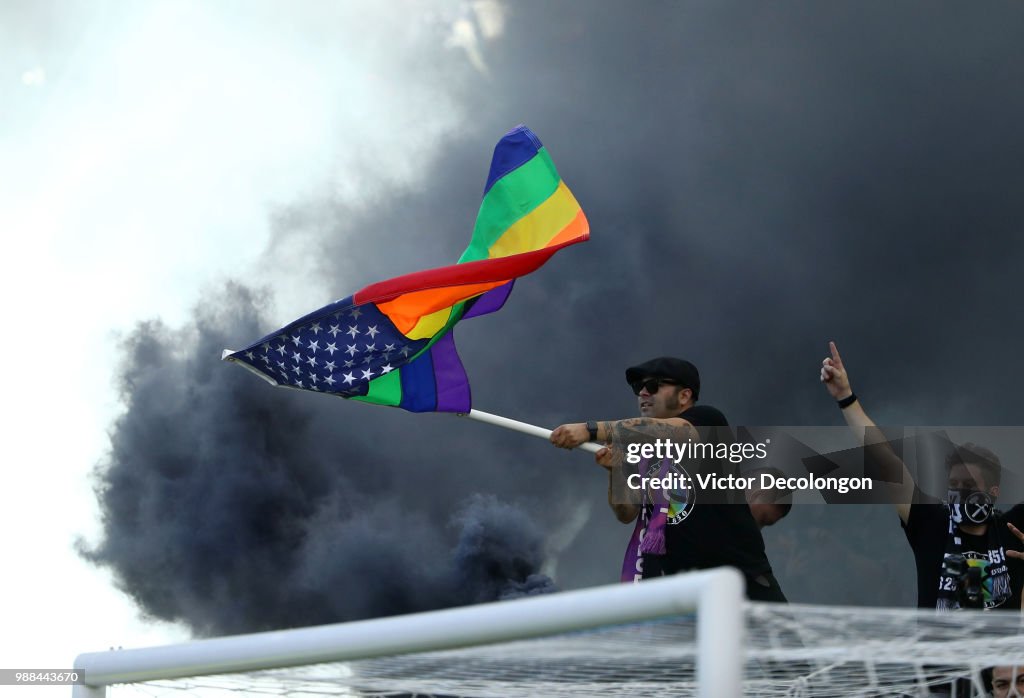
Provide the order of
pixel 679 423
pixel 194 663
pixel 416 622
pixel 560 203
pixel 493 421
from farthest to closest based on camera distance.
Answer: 1. pixel 560 203
2. pixel 493 421
3. pixel 679 423
4. pixel 194 663
5. pixel 416 622

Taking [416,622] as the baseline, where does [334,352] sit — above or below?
above

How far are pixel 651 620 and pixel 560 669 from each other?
1333 mm

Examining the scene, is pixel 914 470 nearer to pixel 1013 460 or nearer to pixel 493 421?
pixel 1013 460

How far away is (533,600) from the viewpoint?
2668mm

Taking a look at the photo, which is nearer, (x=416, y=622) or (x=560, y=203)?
(x=416, y=622)

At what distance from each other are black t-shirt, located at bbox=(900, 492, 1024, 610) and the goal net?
468 mm

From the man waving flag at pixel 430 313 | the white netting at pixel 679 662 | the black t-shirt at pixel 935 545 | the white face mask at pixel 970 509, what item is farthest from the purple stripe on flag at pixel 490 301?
the white netting at pixel 679 662

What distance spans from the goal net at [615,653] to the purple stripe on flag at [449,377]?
2611 mm

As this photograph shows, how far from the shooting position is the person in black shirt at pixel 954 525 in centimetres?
487

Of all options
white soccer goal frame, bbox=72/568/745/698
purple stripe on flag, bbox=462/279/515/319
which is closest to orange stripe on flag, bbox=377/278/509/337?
purple stripe on flag, bbox=462/279/515/319

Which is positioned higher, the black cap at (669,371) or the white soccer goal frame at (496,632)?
the black cap at (669,371)

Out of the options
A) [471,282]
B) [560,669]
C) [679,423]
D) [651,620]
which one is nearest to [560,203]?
[471,282]

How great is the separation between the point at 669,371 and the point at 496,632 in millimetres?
2357

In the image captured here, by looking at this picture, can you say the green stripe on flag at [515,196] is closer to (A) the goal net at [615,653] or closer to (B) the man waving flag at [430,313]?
(B) the man waving flag at [430,313]
